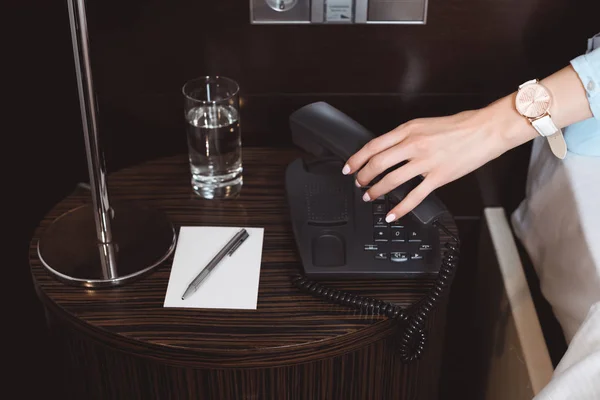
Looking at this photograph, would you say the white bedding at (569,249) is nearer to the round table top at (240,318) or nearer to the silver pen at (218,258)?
the round table top at (240,318)

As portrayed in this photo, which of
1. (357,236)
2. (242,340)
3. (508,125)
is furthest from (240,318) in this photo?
(508,125)

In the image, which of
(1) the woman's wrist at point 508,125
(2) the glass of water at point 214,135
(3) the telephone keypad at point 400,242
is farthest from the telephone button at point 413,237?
(2) the glass of water at point 214,135

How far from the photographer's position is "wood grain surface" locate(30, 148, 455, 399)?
2.40 feet

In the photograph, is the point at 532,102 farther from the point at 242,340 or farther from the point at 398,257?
the point at 242,340

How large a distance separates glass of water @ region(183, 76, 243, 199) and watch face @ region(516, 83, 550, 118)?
0.31m

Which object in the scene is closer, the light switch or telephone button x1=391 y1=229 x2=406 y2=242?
telephone button x1=391 y1=229 x2=406 y2=242

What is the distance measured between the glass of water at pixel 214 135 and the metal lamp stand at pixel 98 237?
0.07 metres

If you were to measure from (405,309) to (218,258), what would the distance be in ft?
0.66

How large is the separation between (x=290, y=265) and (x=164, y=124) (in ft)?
1.02

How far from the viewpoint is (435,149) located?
762 mm

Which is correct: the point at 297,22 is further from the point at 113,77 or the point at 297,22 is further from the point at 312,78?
the point at 113,77

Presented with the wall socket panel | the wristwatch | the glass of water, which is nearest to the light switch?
the wall socket panel

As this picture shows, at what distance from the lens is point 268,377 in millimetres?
752

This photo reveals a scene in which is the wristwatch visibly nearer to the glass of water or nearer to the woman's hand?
the woman's hand
